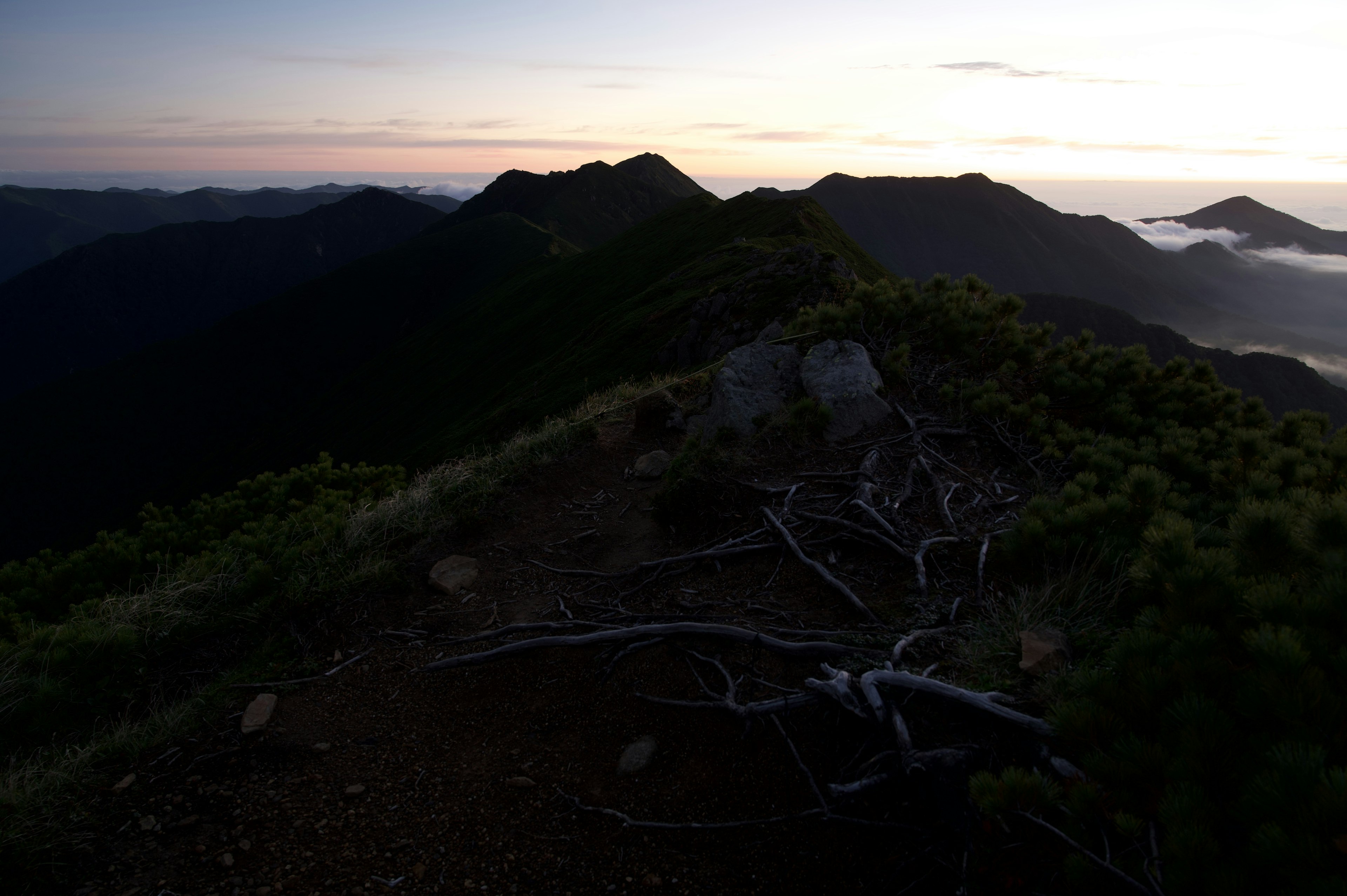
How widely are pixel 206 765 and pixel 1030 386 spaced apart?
784 cm

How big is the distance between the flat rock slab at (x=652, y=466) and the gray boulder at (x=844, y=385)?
1735 millimetres

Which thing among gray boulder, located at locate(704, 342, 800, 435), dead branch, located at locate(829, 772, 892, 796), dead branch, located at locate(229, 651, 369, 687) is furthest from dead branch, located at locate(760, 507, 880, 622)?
dead branch, located at locate(229, 651, 369, 687)

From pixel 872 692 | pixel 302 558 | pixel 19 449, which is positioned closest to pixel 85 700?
pixel 302 558

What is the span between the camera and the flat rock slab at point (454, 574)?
17.8 feet

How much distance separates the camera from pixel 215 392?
381 feet

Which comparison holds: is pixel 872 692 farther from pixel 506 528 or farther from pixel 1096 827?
pixel 506 528

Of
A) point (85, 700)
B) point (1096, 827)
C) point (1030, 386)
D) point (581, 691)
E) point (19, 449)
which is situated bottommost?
point (19, 449)

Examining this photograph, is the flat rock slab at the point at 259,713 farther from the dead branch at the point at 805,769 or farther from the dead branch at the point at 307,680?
the dead branch at the point at 805,769

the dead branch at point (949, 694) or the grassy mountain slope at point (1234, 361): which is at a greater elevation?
the dead branch at point (949, 694)

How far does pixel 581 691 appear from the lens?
13.4 ft

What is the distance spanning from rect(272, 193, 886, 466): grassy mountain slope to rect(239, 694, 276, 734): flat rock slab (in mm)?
21626

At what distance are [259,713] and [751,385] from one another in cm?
548

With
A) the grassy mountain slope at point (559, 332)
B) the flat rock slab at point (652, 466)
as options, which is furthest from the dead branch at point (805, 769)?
the grassy mountain slope at point (559, 332)

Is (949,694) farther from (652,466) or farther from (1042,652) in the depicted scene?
(652,466)
